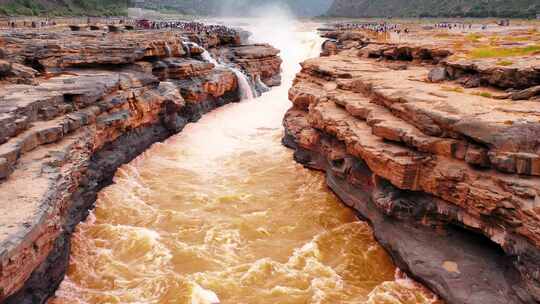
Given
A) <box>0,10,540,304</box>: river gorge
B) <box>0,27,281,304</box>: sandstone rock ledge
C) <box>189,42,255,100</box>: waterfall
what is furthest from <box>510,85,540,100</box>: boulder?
<box>189,42,255,100</box>: waterfall

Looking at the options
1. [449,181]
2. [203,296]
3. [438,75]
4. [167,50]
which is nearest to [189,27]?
[167,50]

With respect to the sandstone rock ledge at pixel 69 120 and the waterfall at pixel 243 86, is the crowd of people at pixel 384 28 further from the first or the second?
the sandstone rock ledge at pixel 69 120

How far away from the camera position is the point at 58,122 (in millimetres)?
12414

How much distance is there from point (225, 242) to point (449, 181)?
5.29m

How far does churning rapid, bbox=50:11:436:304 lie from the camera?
32.3 feet

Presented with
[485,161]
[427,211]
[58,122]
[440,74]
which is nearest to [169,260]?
[58,122]

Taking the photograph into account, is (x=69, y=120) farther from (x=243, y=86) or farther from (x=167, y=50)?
(x=243, y=86)

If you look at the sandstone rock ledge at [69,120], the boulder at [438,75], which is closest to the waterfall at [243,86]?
the sandstone rock ledge at [69,120]

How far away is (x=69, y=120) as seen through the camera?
12.9 m

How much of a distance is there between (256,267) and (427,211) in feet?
12.4

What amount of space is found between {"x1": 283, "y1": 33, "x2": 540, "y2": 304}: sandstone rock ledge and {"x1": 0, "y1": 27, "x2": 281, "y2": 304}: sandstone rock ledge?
676 centimetres

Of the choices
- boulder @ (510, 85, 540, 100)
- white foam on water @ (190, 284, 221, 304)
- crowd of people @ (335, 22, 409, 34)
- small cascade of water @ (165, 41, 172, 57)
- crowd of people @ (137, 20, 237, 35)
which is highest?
crowd of people @ (137, 20, 237, 35)

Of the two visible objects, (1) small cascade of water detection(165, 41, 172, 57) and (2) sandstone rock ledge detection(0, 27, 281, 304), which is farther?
(1) small cascade of water detection(165, 41, 172, 57)

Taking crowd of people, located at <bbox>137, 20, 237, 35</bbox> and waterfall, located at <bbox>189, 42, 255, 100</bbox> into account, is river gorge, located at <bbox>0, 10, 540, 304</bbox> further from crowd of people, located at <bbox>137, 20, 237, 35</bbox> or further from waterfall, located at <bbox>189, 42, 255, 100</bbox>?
crowd of people, located at <bbox>137, 20, 237, 35</bbox>
